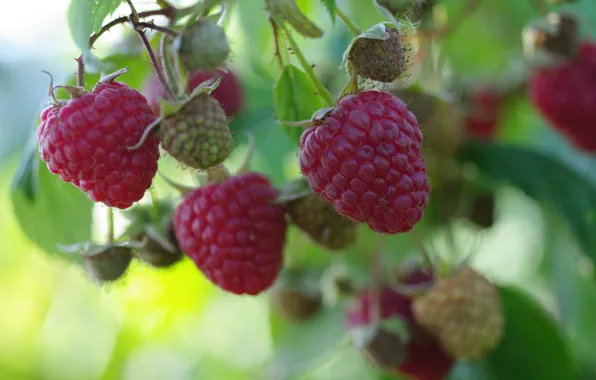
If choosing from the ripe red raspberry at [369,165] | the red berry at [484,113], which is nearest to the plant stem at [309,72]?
the ripe red raspberry at [369,165]

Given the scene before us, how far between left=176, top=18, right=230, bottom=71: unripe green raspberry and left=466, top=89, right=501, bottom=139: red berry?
1.47 metres

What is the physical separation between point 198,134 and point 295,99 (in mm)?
312

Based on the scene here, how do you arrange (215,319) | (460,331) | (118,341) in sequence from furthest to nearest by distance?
(215,319), (118,341), (460,331)

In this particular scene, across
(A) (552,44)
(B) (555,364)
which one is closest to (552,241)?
(B) (555,364)

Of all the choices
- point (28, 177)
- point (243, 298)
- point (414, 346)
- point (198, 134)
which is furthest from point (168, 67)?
point (243, 298)

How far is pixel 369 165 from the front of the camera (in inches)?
43.9

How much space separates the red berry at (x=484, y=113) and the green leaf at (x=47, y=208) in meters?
1.30

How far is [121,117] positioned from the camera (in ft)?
3.77

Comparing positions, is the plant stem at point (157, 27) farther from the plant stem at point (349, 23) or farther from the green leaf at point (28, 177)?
the green leaf at point (28, 177)

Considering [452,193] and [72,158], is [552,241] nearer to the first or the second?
[452,193]

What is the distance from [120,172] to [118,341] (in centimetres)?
228

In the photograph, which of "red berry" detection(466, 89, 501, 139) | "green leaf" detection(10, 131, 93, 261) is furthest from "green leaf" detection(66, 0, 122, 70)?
"red berry" detection(466, 89, 501, 139)

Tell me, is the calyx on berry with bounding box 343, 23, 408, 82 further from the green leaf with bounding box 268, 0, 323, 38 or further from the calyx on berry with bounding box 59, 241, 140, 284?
the calyx on berry with bounding box 59, 241, 140, 284

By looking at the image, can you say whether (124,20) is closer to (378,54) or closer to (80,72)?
(80,72)
